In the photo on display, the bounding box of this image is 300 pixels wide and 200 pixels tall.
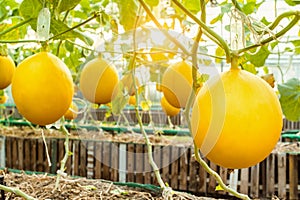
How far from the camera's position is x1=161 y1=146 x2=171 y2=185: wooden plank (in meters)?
3.30

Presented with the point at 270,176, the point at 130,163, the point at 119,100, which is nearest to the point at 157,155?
the point at 130,163

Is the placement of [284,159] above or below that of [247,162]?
below

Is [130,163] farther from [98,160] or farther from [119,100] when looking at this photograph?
[119,100]

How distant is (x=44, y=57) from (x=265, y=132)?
1.47 ft

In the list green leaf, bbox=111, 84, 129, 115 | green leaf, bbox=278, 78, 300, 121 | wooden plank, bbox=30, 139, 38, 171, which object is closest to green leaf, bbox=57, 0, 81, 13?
green leaf, bbox=111, 84, 129, 115

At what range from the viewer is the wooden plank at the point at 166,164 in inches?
130

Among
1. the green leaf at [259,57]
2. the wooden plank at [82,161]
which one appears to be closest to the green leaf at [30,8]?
the green leaf at [259,57]

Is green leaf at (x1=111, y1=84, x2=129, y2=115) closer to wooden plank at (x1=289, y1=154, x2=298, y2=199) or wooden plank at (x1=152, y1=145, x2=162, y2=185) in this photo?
wooden plank at (x1=289, y1=154, x2=298, y2=199)

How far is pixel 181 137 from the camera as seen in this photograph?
4.27 meters

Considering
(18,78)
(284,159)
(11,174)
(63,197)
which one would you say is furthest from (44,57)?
(284,159)

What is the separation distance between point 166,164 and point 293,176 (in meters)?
0.98

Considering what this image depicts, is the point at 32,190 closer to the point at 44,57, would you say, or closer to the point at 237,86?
the point at 44,57

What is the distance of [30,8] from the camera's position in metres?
1.04

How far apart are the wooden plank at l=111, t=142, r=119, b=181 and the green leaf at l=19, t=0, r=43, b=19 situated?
94.5 inches
